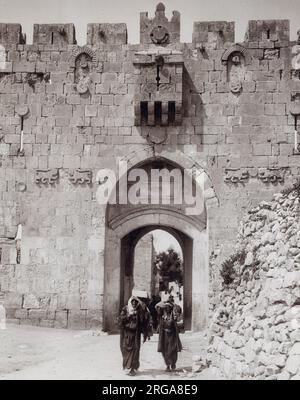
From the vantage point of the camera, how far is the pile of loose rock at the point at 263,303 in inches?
256

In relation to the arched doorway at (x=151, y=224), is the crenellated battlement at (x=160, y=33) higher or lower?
higher

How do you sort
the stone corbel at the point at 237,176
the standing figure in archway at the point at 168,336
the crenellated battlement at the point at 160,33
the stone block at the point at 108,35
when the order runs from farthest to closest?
the stone block at the point at 108,35 → the crenellated battlement at the point at 160,33 → the stone corbel at the point at 237,176 → the standing figure in archway at the point at 168,336

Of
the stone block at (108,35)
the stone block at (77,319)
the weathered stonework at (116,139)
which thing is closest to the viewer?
the stone block at (77,319)

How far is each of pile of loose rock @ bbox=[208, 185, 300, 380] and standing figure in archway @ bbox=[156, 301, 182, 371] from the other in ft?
1.92

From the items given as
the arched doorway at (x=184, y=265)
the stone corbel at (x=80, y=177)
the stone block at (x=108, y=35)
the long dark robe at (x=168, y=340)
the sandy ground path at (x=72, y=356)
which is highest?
the stone block at (x=108, y=35)

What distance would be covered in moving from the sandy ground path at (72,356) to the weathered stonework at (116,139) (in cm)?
81

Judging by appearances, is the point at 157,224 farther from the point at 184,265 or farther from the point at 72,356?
the point at 72,356

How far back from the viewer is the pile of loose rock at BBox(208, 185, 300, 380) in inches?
256

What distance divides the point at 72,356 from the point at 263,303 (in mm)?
3199

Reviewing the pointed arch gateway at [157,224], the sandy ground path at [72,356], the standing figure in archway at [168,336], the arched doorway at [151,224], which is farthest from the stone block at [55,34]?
the standing figure in archway at [168,336]

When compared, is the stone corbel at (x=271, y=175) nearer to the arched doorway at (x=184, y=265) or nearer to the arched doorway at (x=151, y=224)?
the arched doorway at (x=151, y=224)

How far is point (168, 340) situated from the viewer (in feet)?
25.9

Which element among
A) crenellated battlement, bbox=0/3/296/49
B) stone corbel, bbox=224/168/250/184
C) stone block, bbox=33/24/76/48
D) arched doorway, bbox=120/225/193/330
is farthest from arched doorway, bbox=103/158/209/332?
stone block, bbox=33/24/76/48

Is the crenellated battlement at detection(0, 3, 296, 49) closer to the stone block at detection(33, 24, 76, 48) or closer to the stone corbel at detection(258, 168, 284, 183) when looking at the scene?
the stone block at detection(33, 24, 76, 48)
